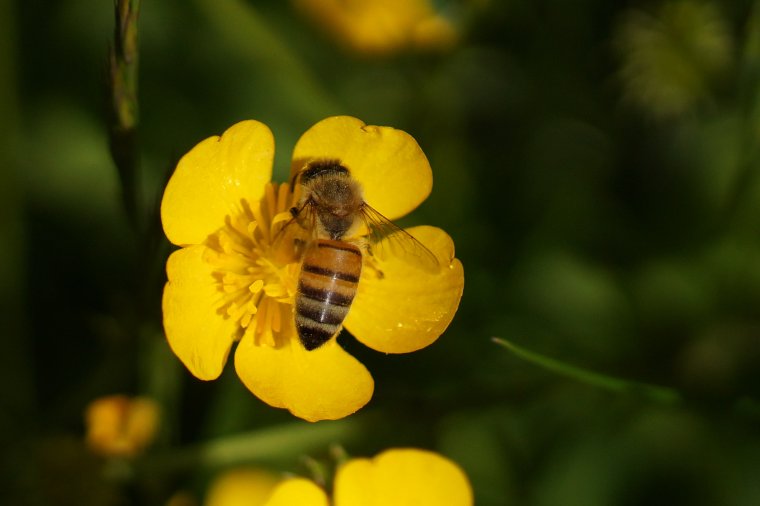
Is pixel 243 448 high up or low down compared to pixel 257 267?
down

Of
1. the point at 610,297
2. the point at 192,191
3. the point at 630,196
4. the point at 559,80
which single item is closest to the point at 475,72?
the point at 559,80

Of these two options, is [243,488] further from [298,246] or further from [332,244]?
[332,244]

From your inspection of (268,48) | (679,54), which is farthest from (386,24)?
(679,54)

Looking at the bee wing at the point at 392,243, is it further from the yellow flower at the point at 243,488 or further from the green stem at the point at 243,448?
the yellow flower at the point at 243,488

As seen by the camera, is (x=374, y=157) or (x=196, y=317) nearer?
(x=196, y=317)

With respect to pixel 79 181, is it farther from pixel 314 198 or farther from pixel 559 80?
pixel 559 80

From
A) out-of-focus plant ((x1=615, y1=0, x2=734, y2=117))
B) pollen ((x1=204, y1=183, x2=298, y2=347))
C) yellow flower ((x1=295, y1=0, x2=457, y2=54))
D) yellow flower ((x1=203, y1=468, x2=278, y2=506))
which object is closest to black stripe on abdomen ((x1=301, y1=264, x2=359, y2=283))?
pollen ((x1=204, y1=183, x2=298, y2=347))

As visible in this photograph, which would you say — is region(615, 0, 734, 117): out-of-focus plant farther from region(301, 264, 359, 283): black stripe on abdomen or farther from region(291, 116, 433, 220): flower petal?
region(301, 264, 359, 283): black stripe on abdomen
